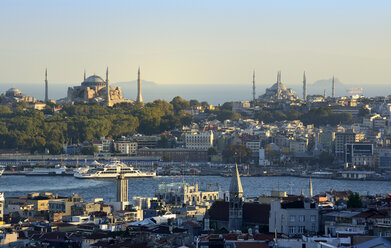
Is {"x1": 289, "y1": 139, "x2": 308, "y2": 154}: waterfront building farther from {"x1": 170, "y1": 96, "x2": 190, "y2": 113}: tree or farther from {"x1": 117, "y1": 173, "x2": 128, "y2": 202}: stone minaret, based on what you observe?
{"x1": 117, "y1": 173, "x2": 128, "y2": 202}: stone minaret

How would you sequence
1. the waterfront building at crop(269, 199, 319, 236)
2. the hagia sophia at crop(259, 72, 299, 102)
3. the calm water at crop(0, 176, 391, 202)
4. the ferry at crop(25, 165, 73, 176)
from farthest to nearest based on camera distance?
the hagia sophia at crop(259, 72, 299, 102) → the ferry at crop(25, 165, 73, 176) → the calm water at crop(0, 176, 391, 202) → the waterfront building at crop(269, 199, 319, 236)

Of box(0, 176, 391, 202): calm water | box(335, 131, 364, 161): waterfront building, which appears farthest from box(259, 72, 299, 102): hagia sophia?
box(0, 176, 391, 202): calm water

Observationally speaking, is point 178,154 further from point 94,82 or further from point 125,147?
point 94,82

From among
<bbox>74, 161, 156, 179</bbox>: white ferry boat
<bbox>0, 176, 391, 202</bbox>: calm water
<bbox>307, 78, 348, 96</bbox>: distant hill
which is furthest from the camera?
<bbox>307, 78, 348, 96</bbox>: distant hill

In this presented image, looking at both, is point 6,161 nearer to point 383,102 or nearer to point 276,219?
point 383,102

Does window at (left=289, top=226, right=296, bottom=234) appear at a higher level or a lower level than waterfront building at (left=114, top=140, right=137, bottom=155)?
lower

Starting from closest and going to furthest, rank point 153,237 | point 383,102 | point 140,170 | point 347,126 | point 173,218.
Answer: point 153,237
point 173,218
point 140,170
point 347,126
point 383,102

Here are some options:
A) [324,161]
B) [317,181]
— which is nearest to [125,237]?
[317,181]
